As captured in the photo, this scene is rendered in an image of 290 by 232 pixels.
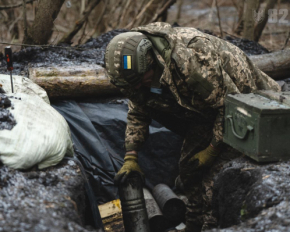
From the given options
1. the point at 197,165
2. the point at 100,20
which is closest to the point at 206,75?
the point at 197,165

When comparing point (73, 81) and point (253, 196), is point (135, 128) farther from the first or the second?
point (253, 196)

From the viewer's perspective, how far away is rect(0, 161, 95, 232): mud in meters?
2.01

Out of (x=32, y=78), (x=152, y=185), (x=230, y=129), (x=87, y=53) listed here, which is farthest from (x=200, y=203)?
(x=87, y=53)

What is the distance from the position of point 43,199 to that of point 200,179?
1812 mm

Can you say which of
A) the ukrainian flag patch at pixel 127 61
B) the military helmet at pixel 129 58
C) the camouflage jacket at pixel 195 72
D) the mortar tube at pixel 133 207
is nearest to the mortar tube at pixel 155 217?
the mortar tube at pixel 133 207

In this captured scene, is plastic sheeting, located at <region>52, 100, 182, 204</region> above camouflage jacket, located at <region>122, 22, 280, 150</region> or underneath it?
underneath

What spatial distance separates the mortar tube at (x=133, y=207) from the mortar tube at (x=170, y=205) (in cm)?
79

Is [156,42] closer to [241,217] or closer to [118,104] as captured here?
[241,217]

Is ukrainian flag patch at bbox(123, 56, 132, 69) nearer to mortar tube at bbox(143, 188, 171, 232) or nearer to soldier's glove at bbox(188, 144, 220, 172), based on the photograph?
soldier's glove at bbox(188, 144, 220, 172)

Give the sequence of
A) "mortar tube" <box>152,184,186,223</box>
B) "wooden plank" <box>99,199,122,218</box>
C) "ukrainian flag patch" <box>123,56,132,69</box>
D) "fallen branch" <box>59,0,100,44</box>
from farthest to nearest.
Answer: "fallen branch" <box>59,0,100,44</box> → "mortar tube" <box>152,184,186,223</box> → "wooden plank" <box>99,199,122,218</box> → "ukrainian flag patch" <box>123,56,132,69</box>

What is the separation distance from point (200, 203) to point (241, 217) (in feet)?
4.77

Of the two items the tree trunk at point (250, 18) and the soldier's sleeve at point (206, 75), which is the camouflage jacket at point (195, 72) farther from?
the tree trunk at point (250, 18)

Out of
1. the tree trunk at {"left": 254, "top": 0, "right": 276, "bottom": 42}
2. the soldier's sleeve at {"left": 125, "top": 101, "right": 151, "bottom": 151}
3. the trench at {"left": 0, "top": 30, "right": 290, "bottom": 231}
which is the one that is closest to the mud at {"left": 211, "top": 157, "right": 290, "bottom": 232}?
the trench at {"left": 0, "top": 30, "right": 290, "bottom": 231}

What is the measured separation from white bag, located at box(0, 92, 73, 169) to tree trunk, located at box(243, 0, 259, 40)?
15.9 feet
